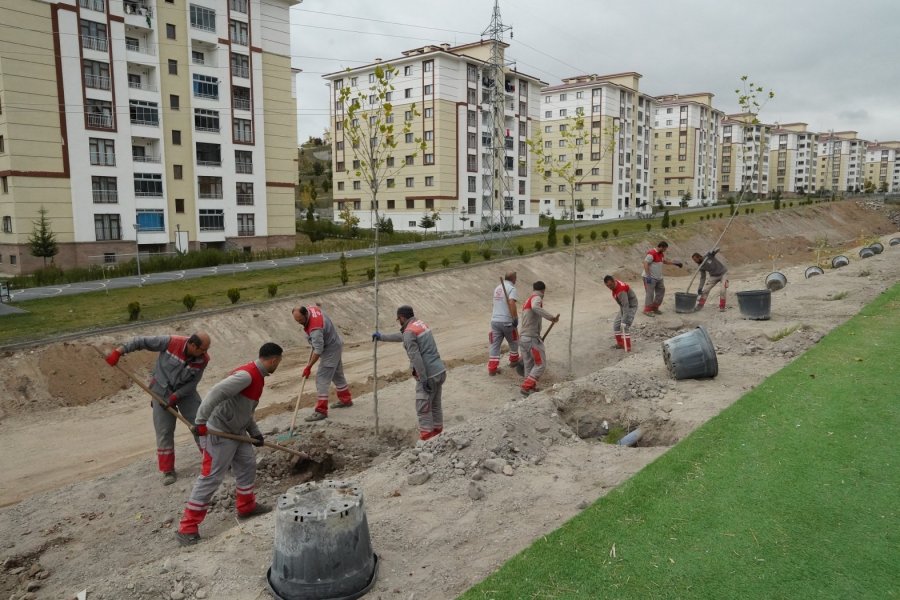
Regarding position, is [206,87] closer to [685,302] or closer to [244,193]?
[244,193]

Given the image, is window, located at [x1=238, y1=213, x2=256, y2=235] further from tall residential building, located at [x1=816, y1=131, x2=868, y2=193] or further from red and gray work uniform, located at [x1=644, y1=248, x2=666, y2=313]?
tall residential building, located at [x1=816, y1=131, x2=868, y2=193]

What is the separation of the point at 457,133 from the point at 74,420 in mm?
46653

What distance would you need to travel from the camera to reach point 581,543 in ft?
17.0

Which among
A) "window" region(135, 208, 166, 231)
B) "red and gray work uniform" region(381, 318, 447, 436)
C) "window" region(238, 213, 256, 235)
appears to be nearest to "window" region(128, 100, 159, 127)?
"window" region(135, 208, 166, 231)

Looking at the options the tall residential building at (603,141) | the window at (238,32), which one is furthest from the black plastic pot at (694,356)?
the tall residential building at (603,141)

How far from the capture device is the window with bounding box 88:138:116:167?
33.7 metres

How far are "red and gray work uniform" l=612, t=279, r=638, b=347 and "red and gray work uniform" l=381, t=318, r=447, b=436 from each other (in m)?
6.67

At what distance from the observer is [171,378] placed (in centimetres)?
824

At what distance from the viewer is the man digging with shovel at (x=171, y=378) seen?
8.02 meters

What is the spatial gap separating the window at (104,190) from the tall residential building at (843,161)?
504 feet

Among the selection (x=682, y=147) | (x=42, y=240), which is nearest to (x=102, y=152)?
(x=42, y=240)

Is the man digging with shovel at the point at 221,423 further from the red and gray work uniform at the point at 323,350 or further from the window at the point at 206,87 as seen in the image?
the window at the point at 206,87

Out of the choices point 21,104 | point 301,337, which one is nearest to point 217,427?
point 301,337

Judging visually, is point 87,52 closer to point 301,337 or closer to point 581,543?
point 301,337
